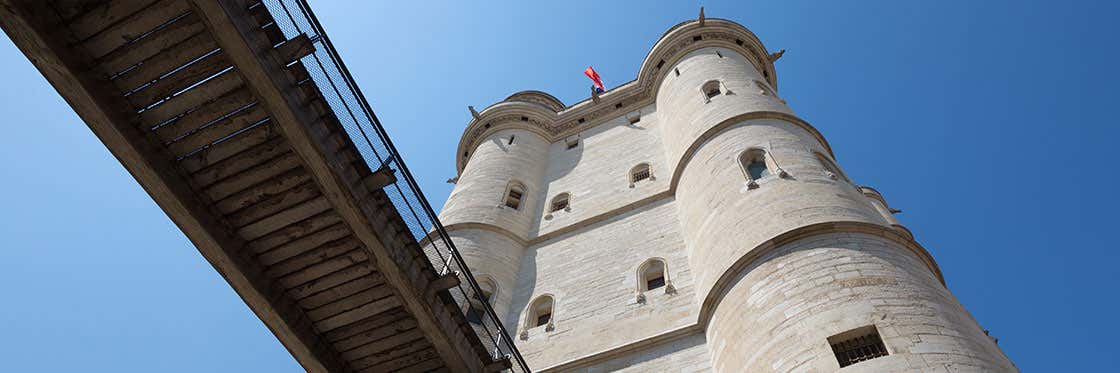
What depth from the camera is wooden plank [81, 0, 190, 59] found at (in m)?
7.64

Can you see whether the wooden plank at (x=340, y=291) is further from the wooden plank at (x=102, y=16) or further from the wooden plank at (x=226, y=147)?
the wooden plank at (x=102, y=16)

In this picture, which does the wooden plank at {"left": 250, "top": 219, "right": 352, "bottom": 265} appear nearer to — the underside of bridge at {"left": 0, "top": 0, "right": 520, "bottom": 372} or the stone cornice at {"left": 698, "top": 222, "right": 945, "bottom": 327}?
the underside of bridge at {"left": 0, "top": 0, "right": 520, "bottom": 372}

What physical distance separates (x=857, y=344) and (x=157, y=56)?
32.4ft

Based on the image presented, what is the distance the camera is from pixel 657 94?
93.8 feet

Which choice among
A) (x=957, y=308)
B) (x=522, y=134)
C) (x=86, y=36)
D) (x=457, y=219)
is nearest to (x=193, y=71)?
(x=86, y=36)

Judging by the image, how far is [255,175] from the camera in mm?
8422

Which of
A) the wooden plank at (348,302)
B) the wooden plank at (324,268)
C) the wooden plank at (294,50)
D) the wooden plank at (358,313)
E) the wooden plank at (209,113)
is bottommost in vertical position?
the wooden plank at (358,313)

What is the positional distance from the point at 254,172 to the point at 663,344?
28.4ft

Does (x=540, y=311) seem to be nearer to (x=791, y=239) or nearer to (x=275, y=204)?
(x=791, y=239)

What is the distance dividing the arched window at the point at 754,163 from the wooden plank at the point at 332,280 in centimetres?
1001

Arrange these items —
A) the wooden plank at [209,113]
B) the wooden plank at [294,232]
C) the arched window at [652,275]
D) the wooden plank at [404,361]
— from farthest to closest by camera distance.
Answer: the arched window at [652,275]
the wooden plank at [404,361]
the wooden plank at [294,232]
the wooden plank at [209,113]

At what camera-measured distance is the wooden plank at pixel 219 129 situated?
8141mm

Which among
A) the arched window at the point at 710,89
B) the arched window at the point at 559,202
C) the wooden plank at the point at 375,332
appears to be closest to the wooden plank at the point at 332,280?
the wooden plank at the point at 375,332

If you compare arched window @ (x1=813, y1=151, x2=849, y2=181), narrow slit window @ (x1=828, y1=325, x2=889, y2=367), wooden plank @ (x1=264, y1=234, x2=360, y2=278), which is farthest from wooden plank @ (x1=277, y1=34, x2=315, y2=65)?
arched window @ (x1=813, y1=151, x2=849, y2=181)
